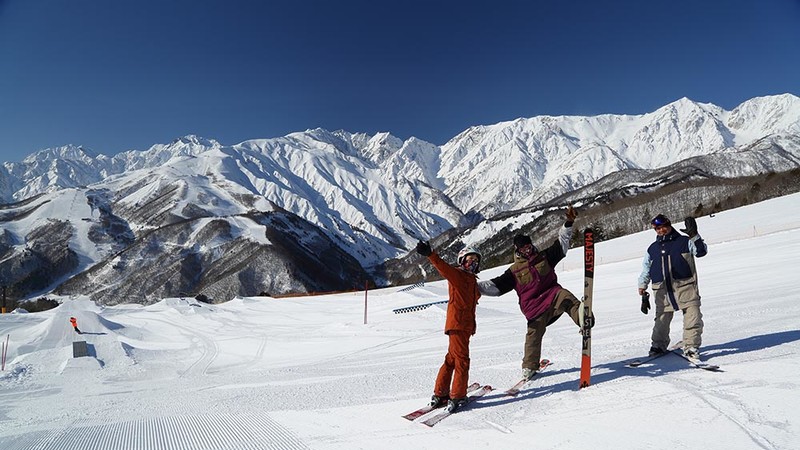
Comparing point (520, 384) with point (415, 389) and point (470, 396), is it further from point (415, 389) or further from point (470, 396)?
point (415, 389)

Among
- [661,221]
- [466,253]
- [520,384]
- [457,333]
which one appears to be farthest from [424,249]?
[661,221]

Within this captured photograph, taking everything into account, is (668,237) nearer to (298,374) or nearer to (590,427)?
(590,427)

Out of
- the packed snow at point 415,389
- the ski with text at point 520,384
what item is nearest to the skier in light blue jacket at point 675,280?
the packed snow at point 415,389

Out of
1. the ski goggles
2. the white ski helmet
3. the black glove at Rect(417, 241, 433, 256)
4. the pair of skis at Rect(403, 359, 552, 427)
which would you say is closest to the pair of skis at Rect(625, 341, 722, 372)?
the pair of skis at Rect(403, 359, 552, 427)

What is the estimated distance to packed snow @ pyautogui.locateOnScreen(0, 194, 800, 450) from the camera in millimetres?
4230

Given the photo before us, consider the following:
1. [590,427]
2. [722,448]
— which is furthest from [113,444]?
[722,448]

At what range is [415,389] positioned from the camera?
6258 mm

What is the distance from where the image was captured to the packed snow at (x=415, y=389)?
423cm

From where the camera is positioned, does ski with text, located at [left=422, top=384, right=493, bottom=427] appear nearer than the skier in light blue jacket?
Yes

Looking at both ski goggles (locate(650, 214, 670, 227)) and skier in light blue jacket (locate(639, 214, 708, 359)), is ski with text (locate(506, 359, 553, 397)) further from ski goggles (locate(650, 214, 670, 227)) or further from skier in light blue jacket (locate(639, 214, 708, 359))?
ski goggles (locate(650, 214, 670, 227))

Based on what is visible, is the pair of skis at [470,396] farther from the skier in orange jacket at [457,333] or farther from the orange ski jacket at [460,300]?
the orange ski jacket at [460,300]

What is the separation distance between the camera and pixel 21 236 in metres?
196

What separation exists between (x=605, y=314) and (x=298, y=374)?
8307 millimetres

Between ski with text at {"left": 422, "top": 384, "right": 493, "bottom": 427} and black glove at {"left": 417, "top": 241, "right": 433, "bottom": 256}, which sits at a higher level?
black glove at {"left": 417, "top": 241, "right": 433, "bottom": 256}
